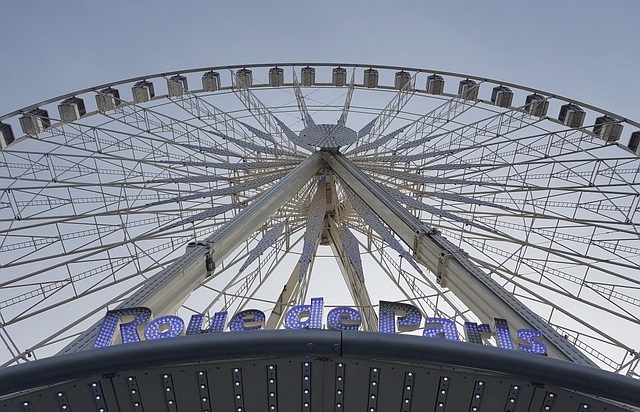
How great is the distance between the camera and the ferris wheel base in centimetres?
561

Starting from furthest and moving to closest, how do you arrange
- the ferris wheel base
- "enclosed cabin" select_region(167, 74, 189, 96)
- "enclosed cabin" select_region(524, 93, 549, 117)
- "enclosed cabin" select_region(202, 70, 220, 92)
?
"enclosed cabin" select_region(202, 70, 220, 92)
"enclosed cabin" select_region(167, 74, 189, 96)
"enclosed cabin" select_region(524, 93, 549, 117)
the ferris wheel base

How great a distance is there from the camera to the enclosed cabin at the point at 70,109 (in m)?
21.5

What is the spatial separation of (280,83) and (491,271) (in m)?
17.8

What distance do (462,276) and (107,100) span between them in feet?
64.0

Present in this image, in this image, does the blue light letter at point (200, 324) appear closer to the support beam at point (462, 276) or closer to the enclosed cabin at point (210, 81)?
the support beam at point (462, 276)

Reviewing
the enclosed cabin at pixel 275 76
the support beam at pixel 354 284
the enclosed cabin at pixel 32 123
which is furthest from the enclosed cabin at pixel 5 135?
the support beam at pixel 354 284

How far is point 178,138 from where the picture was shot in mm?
21016

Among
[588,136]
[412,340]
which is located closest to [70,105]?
[412,340]

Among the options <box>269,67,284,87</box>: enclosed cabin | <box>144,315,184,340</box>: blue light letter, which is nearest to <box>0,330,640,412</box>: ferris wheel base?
<box>144,315,184,340</box>: blue light letter

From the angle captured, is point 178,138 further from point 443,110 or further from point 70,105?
point 443,110

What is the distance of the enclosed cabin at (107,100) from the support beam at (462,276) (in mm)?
14125

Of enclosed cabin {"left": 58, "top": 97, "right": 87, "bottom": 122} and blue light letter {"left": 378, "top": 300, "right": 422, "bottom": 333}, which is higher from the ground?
enclosed cabin {"left": 58, "top": 97, "right": 87, "bottom": 122}

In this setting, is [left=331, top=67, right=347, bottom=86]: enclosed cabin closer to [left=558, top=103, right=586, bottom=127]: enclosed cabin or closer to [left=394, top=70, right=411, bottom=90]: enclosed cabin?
[left=394, top=70, right=411, bottom=90]: enclosed cabin

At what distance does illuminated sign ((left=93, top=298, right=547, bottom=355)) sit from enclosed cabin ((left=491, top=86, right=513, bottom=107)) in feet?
61.2
